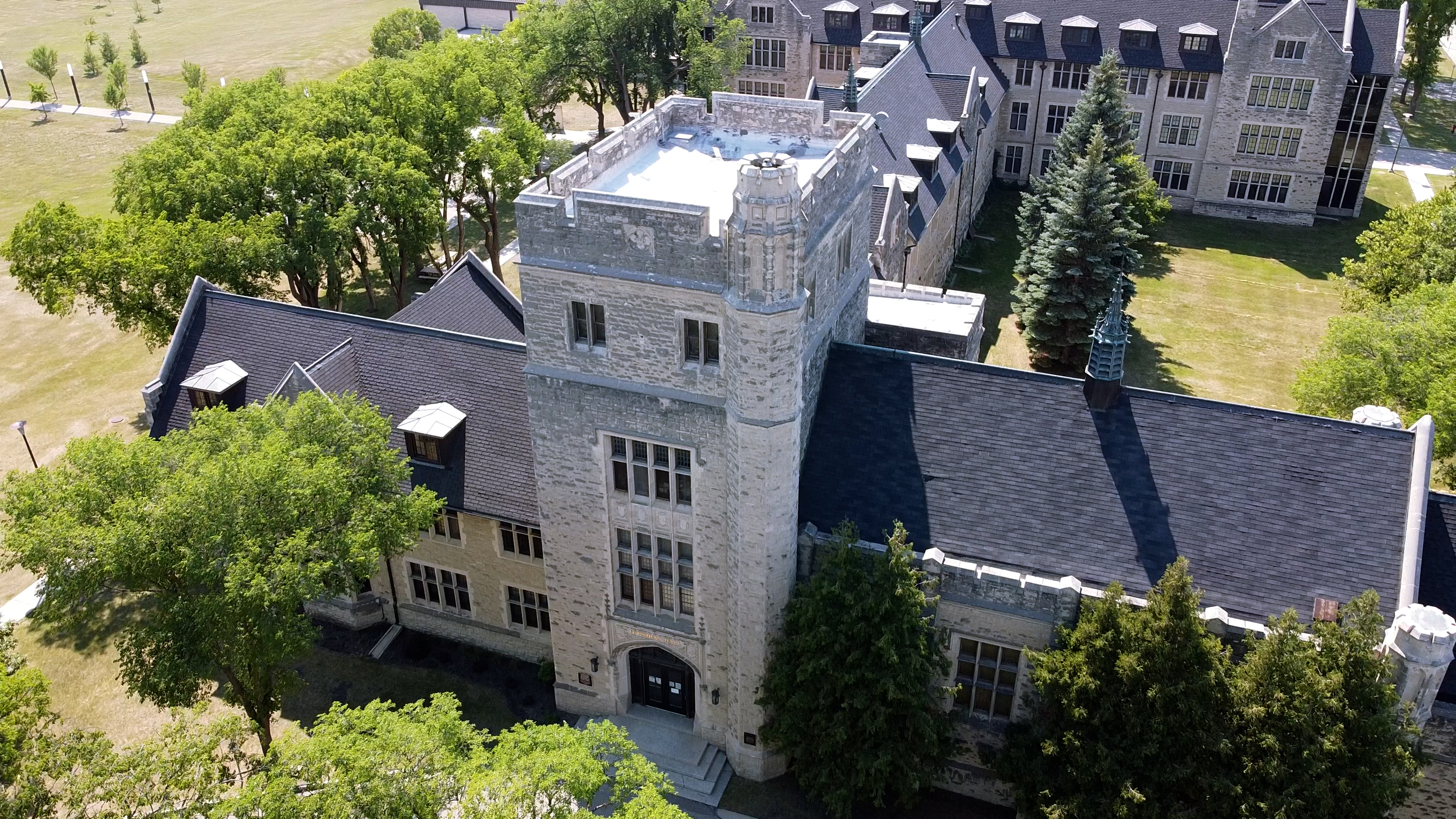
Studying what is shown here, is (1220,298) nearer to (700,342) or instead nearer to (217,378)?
(700,342)

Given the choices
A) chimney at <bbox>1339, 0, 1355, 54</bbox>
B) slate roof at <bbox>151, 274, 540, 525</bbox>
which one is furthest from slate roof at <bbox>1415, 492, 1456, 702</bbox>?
chimney at <bbox>1339, 0, 1355, 54</bbox>

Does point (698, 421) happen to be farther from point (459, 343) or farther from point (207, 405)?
point (207, 405)

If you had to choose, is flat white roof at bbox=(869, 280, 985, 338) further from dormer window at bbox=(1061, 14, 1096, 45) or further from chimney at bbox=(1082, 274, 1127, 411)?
dormer window at bbox=(1061, 14, 1096, 45)

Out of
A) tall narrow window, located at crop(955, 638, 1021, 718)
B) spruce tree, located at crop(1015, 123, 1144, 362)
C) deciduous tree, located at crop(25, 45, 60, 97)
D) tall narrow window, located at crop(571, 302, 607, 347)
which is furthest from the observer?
deciduous tree, located at crop(25, 45, 60, 97)

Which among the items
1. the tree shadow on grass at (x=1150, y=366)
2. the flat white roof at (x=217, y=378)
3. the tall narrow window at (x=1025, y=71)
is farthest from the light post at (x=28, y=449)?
the tall narrow window at (x=1025, y=71)

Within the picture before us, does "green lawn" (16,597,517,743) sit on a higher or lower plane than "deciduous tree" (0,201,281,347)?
lower

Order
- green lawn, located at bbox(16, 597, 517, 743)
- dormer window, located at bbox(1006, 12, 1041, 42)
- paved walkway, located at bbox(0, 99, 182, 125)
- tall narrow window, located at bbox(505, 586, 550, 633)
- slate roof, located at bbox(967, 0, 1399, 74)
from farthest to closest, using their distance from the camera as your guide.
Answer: paved walkway, located at bbox(0, 99, 182, 125), dormer window, located at bbox(1006, 12, 1041, 42), slate roof, located at bbox(967, 0, 1399, 74), tall narrow window, located at bbox(505, 586, 550, 633), green lawn, located at bbox(16, 597, 517, 743)
